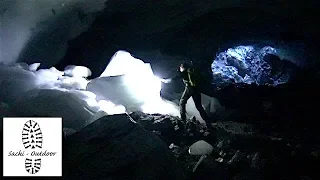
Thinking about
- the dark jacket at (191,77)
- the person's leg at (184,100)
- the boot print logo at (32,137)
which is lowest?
the boot print logo at (32,137)

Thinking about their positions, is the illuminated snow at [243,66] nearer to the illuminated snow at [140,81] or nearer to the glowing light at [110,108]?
the illuminated snow at [140,81]

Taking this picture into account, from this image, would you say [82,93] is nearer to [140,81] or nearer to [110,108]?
[110,108]

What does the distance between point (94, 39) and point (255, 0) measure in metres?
4.74

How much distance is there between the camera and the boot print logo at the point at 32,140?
4957mm

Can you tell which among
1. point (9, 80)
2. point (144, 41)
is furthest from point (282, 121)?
point (9, 80)

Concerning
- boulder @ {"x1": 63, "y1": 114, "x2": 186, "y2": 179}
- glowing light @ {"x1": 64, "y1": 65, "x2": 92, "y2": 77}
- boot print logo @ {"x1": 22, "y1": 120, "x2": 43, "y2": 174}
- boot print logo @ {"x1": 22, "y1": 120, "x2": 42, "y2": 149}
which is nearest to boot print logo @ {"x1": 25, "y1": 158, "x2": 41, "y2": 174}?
boot print logo @ {"x1": 22, "y1": 120, "x2": 43, "y2": 174}

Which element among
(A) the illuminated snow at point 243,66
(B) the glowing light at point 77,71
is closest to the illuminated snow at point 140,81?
(B) the glowing light at point 77,71

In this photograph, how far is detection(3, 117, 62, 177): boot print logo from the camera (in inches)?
193

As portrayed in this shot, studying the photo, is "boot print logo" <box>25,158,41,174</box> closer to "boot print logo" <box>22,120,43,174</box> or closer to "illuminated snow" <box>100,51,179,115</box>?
"boot print logo" <box>22,120,43,174</box>

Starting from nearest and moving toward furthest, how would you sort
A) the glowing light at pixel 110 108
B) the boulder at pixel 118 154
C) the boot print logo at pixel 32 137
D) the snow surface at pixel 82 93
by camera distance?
the boulder at pixel 118 154
the boot print logo at pixel 32 137
the snow surface at pixel 82 93
the glowing light at pixel 110 108

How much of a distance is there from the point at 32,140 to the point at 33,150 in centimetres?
18

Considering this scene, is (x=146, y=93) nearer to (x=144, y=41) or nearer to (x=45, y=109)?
(x=144, y=41)

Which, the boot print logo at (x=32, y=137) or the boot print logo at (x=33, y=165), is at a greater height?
the boot print logo at (x=32, y=137)

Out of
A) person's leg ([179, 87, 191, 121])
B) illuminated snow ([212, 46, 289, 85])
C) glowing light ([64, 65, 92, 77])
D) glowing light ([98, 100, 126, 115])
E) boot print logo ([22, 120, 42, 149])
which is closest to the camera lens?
boot print logo ([22, 120, 42, 149])
